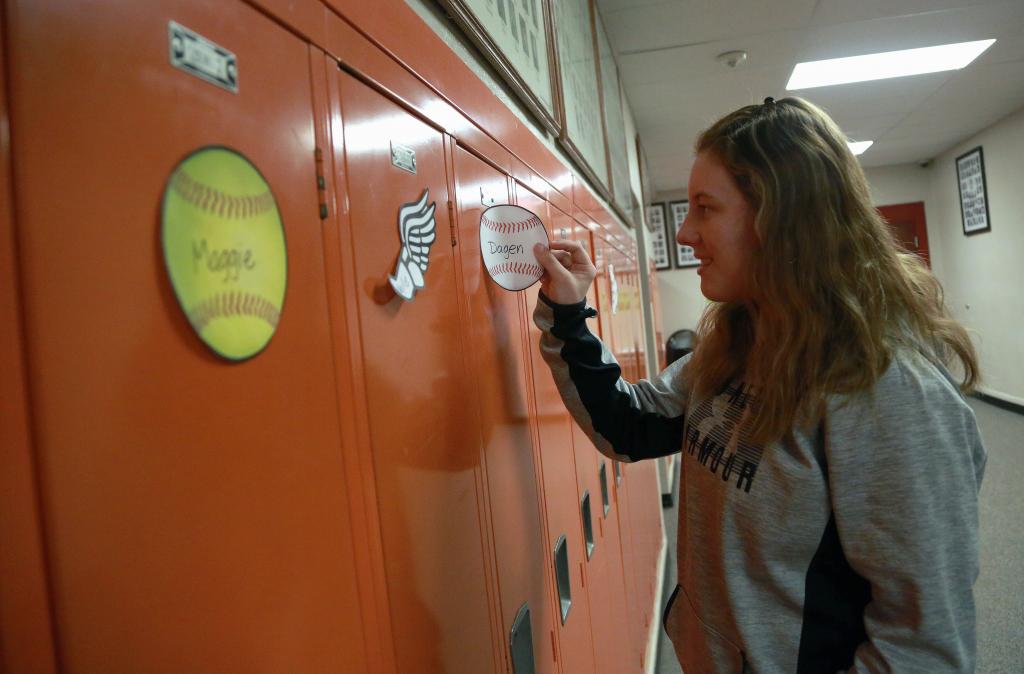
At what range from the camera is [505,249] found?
0.99 metres

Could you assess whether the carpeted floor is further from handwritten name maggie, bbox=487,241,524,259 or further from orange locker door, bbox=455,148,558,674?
handwritten name maggie, bbox=487,241,524,259

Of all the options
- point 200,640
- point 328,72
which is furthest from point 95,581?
point 328,72

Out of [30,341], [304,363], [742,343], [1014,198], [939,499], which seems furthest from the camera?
[1014,198]

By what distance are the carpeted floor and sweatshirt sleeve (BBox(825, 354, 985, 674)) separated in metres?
2.24

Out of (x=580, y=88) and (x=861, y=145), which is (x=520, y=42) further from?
(x=861, y=145)

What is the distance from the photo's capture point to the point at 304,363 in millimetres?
492

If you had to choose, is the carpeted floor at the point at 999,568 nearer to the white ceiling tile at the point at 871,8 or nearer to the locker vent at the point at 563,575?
the locker vent at the point at 563,575

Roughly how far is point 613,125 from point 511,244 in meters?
2.49

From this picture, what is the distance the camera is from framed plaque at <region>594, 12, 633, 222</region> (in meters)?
2.92

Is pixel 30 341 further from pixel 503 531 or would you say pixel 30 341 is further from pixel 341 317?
pixel 503 531

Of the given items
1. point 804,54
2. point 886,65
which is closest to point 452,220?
point 804,54

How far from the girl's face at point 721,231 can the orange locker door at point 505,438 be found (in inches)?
12.5

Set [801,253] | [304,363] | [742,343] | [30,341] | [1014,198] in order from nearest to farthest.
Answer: [30,341] < [304,363] < [801,253] < [742,343] < [1014,198]

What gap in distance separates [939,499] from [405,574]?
622 millimetres
